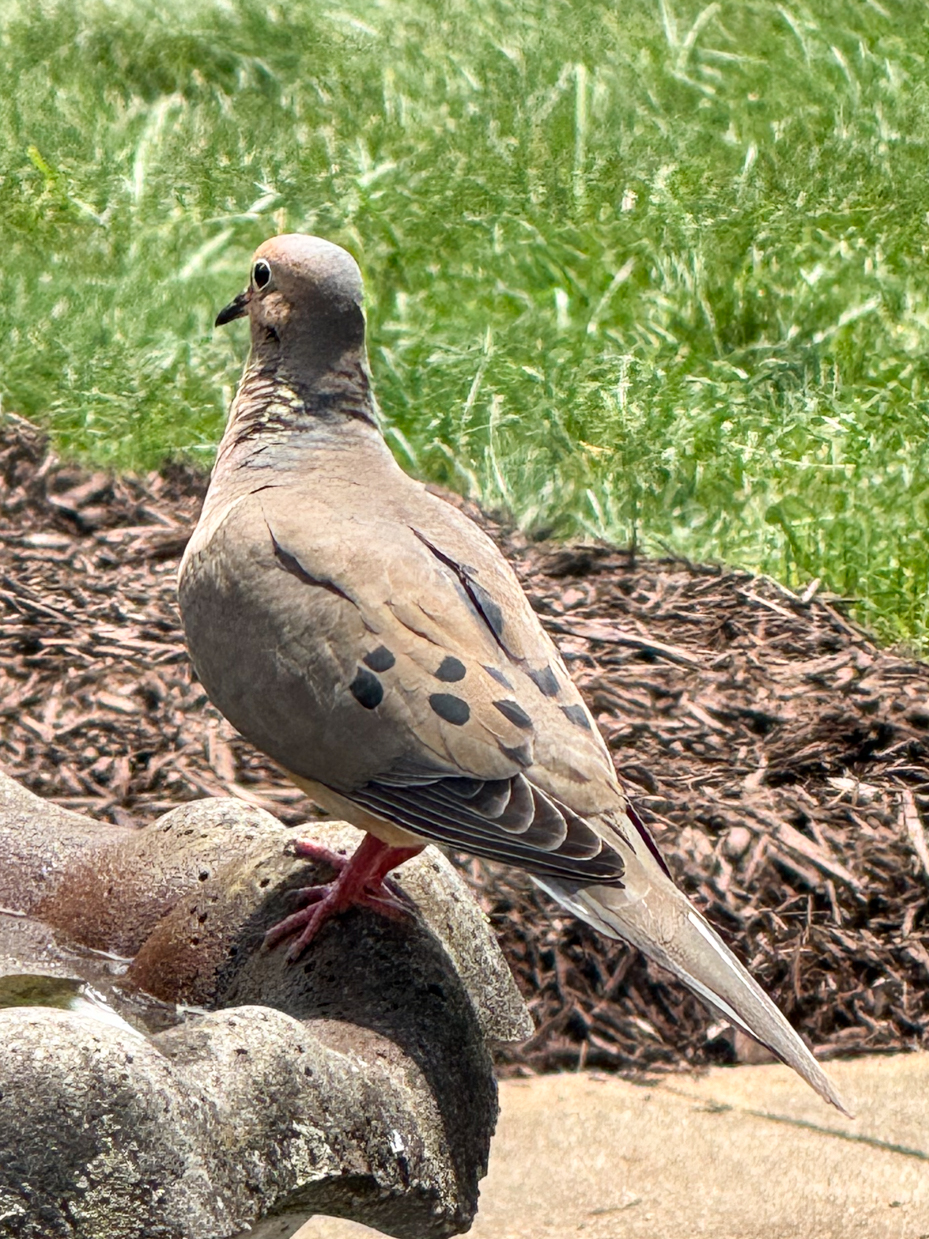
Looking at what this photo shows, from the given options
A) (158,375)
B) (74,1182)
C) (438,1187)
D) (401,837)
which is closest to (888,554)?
(158,375)

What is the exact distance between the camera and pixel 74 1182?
2.41 metres

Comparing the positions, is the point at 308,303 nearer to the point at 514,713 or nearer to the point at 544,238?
the point at 514,713

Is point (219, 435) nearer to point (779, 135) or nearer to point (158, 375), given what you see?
point (158, 375)

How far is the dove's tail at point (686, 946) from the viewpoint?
9.80 ft

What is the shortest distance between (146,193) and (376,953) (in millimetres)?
5931

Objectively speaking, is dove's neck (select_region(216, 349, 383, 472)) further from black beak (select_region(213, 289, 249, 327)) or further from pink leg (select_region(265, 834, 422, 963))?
pink leg (select_region(265, 834, 422, 963))

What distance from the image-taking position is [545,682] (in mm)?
3529

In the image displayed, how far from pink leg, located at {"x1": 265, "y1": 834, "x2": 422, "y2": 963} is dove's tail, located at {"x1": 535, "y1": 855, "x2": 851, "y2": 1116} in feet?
1.13

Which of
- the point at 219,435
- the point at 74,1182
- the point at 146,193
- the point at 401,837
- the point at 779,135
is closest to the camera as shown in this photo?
the point at 74,1182

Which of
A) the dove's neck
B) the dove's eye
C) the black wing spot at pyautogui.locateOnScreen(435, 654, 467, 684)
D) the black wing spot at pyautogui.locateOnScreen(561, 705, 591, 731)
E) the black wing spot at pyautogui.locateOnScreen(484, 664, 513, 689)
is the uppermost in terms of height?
the dove's eye

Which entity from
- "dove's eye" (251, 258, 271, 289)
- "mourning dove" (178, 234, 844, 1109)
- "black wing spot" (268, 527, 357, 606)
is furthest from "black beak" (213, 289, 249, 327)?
"black wing spot" (268, 527, 357, 606)

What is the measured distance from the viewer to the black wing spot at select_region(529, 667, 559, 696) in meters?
3.52

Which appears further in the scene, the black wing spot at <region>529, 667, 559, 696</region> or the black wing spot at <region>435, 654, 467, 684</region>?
the black wing spot at <region>529, 667, 559, 696</region>

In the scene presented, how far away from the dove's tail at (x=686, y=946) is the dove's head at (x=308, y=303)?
4.77ft
